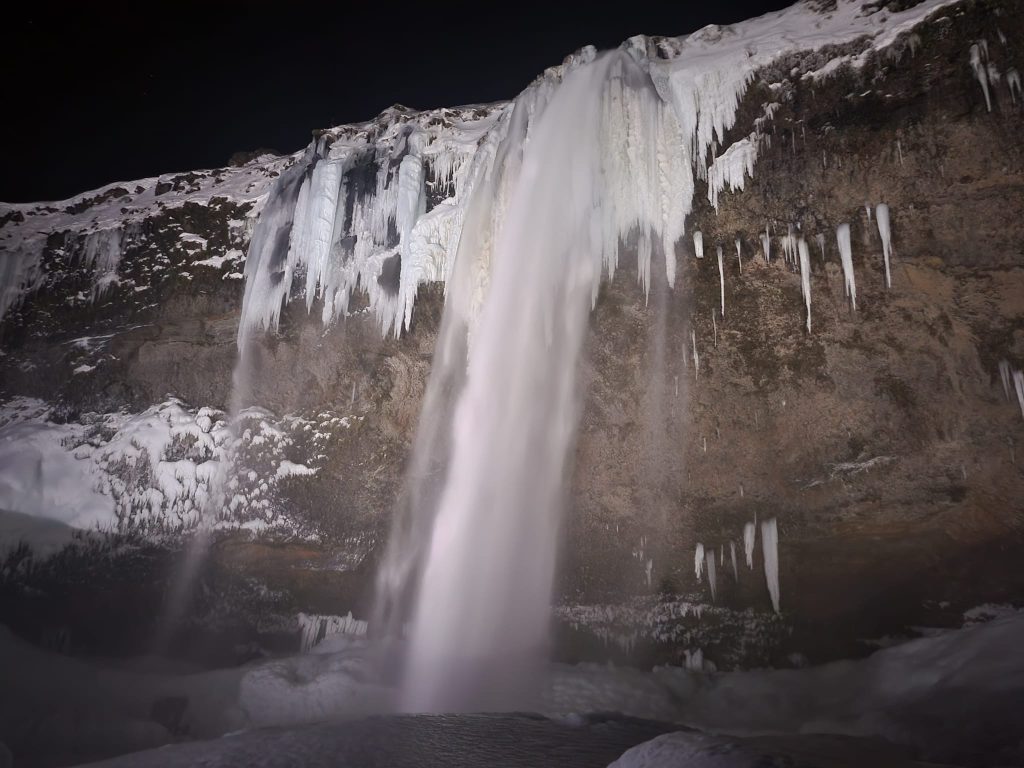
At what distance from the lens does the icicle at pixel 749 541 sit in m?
11.3

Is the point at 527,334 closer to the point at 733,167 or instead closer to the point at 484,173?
the point at 484,173

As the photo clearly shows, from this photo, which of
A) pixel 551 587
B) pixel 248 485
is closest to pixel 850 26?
pixel 551 587

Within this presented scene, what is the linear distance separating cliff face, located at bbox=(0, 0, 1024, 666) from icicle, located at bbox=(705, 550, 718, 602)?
0.21ft

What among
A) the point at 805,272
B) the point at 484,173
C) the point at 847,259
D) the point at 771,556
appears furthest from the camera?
the point at 484,173

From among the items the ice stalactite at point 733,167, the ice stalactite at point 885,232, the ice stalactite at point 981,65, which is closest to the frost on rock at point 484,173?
the ice stalactite at point 733,167

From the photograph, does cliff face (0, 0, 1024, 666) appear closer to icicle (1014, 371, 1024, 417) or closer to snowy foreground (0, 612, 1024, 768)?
icicle (1014, 371, 1024, 417)

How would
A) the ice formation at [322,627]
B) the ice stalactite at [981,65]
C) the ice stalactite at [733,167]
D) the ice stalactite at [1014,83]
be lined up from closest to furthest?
Result: the ice stalactite at [1014,83]
the ice stalactite at [981,65]
the ice stalactite at [733,167]
the ice formation at [322,627]

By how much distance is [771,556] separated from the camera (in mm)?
11078

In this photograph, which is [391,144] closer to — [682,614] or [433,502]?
[433,502]

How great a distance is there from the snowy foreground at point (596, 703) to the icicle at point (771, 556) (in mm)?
1255

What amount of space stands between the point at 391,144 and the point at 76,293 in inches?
340

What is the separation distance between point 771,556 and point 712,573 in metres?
1.11

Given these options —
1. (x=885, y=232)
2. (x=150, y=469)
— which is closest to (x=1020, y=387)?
(x=885, y=232)

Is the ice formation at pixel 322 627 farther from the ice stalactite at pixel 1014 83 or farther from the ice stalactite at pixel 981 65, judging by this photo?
the ice stalactite at pixel 1014 83
